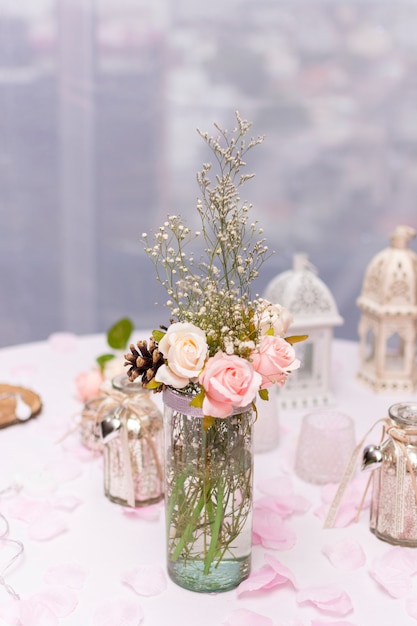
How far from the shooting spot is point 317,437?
1.54m

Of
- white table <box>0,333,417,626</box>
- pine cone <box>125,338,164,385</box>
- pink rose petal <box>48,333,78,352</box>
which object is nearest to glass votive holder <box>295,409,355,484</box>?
white table <box>0,333,417,626</box>

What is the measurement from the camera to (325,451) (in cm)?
153

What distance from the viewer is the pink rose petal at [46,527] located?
135 centimetres

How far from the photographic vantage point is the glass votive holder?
5.02 feet

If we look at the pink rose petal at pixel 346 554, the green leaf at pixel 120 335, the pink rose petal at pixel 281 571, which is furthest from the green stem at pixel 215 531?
the green leaf at pixel 120 335

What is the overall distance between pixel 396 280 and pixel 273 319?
0.83 metres

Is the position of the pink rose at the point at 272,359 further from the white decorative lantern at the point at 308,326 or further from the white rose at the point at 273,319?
the white decorative lantern at the point at 308,326

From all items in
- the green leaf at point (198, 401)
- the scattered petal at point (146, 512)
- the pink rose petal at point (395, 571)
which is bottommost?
the pink rose petal at point (395, 571)

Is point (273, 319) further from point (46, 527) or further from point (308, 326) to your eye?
point (308, 326)

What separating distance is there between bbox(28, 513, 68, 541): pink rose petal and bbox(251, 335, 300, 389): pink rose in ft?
1.59

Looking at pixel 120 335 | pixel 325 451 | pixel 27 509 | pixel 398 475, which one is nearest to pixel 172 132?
pixel 120 335

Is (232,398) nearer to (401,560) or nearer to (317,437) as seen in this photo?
(401,560)

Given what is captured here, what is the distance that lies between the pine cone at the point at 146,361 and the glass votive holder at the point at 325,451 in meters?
0.51

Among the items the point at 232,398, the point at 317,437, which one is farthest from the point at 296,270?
the point at 232,398
